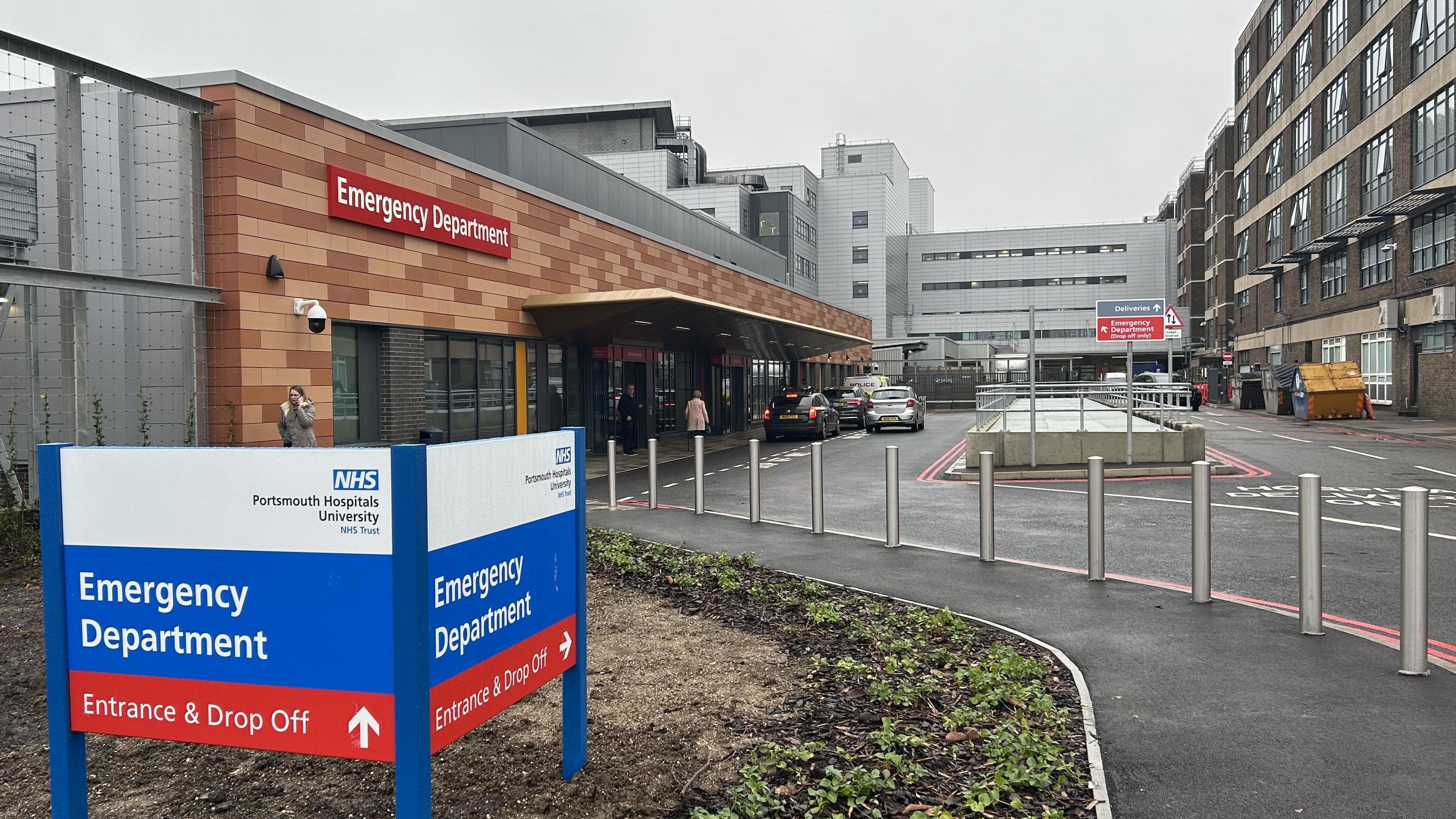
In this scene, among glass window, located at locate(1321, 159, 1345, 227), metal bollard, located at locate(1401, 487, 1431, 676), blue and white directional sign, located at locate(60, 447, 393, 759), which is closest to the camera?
blue and white directional sign, located at locate(60, 447, 393, 759)

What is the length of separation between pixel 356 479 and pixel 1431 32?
138 feet

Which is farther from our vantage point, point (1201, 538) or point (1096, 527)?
point (1096, 527)

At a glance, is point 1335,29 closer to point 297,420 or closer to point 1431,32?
point 1431,32

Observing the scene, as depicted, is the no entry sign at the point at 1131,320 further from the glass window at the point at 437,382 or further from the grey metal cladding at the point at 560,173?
the glass window at the point at 437,382

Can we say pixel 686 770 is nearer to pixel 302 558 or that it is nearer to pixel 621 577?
pixel 302 558

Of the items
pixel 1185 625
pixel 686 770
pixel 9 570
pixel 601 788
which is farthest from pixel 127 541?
pixel 9 570

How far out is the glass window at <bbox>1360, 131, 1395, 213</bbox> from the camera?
3750cm

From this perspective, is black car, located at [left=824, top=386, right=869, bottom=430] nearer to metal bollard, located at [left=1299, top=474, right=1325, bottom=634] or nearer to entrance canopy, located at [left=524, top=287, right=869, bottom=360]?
entrance canopy, located at [left=524, top=287, right=869, bottom=360]

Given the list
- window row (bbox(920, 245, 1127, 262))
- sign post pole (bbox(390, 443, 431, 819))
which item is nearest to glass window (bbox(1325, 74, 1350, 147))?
window row (bbox(920, 245, 1127, 262))

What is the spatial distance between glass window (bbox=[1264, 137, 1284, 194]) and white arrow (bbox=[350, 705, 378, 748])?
5975 cm

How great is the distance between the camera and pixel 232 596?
3119 millimetres

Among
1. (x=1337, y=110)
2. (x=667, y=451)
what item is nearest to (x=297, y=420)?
(x=667, y=451)

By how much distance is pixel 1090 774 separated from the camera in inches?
160

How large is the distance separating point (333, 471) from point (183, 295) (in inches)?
419
